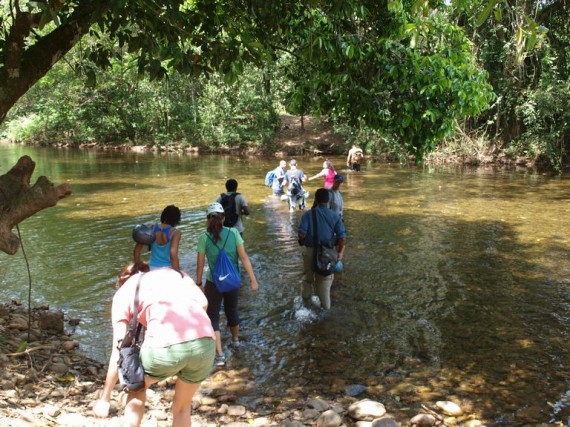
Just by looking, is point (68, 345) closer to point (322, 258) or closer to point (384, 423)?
point (322, 258)

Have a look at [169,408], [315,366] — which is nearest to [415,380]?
[315,366]

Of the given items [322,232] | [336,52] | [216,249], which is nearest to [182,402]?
[216,249]

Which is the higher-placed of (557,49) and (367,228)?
(557,49)

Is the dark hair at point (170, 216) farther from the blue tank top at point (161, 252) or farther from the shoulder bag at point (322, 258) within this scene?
the shoulder bag at point (322, 258)

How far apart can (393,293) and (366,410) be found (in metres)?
3.76

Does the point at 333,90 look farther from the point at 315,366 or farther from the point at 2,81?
the point at 2,81

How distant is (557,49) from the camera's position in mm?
25781

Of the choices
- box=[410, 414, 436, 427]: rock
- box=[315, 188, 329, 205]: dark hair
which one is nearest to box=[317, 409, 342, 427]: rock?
box=[410, 414, 436, 427]: rock

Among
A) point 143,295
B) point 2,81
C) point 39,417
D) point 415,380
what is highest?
point 2,81

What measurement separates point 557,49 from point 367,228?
19.2m

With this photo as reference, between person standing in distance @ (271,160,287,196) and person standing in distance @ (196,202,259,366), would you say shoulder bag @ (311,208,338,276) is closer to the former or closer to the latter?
person standing in distance @ (196,202,259,366)

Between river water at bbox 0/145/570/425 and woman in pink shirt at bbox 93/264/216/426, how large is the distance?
6.84 feet

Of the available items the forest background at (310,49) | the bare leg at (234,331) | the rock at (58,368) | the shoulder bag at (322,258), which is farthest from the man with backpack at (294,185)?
the rock at (58,368)

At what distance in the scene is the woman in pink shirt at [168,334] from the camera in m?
3.28
